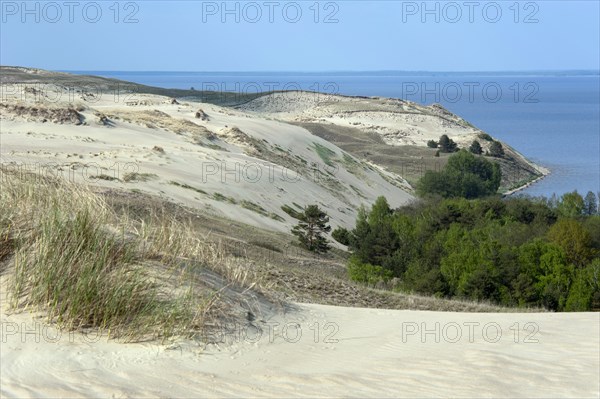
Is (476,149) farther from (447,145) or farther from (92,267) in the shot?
(92,267)

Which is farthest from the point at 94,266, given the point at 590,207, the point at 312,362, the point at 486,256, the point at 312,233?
the point at 590,207

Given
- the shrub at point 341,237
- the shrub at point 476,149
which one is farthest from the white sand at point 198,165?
the shrub at point 476,149

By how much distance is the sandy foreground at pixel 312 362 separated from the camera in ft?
21.9

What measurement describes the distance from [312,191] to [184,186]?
11902 millimetres

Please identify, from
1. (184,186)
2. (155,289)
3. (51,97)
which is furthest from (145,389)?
(51,97)

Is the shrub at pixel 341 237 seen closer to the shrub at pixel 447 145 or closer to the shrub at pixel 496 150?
the shrub at pixel 447 145

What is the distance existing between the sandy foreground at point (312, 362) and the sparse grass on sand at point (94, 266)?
0.73 ft

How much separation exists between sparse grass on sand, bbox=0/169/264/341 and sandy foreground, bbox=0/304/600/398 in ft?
0.73

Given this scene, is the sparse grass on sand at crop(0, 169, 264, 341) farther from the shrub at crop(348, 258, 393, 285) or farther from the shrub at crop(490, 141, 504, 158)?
the shrub at crop(490, 141, 504, 158)

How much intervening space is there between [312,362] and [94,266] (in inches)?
84.9

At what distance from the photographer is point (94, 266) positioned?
7938 mm

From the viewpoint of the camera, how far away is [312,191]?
41531 mm

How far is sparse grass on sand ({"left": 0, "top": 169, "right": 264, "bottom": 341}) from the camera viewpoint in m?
7.60

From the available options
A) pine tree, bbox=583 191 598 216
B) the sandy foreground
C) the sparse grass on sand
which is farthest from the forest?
the sparse grass on sand
